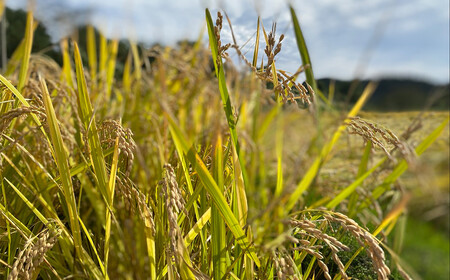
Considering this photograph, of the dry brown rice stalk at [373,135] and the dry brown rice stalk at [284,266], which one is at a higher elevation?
the dry brown rice stalk at [373,135]

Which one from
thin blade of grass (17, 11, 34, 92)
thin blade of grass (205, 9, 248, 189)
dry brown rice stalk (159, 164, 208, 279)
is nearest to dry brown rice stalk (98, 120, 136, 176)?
dry brown rice stalk (159, 164, 208, 279)

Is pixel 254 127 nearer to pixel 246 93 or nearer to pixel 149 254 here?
pixel 246 93

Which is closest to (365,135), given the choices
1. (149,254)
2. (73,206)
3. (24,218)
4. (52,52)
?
(149,254)

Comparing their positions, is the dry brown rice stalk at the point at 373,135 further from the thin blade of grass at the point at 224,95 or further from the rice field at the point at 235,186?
the thin blade of grass at the point at 224,95

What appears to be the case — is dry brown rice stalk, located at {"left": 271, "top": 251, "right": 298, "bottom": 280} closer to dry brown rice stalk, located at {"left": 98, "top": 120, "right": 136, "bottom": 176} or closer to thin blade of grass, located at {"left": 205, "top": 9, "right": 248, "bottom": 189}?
thin blade of grass, located at {"left": 205, "top": 9, "right": 248, "bottom": 189}

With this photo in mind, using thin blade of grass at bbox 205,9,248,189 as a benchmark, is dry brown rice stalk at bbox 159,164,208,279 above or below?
below

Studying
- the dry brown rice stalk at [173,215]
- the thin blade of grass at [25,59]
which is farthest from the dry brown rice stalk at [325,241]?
the thin blade of grass at [25,59]

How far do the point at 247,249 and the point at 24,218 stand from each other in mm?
808

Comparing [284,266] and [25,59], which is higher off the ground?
[25,59]

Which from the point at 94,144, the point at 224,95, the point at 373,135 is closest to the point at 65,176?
the point at 94,144

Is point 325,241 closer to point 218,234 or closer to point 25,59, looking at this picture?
point 218,234

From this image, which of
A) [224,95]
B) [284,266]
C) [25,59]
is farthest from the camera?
[25,59]

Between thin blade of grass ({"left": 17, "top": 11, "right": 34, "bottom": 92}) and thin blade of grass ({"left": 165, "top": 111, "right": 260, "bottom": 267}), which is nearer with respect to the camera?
thin blade of grass ({"left": 165, "top": 111, "right": 260, "bottom": 267})

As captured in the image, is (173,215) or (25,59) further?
(25,59)
